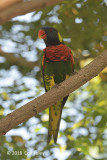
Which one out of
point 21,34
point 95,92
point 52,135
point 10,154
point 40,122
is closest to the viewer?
point 10,154

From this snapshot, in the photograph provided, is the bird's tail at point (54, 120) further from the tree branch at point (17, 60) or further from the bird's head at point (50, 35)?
the tree branch at point (17, 60)

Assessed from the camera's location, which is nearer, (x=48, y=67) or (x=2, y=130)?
(x=2, y=130)

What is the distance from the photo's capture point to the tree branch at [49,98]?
182 centimetres

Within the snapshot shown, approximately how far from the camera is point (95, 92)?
11.5 ft

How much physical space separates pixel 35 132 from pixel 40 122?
Result: 0.16m

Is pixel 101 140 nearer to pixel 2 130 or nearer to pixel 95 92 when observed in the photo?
pixel 95 92

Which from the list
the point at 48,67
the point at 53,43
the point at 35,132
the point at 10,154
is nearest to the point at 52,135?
the point at 35,132

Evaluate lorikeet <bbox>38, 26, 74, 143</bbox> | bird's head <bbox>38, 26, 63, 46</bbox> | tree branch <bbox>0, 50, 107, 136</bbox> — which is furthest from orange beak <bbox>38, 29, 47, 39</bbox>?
tree branch <bbox>0, 50, 107, 136</bbox>

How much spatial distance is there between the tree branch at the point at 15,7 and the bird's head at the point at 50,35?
87 cm

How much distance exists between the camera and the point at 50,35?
9.69 ft

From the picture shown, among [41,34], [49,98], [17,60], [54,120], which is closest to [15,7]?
[49,98]

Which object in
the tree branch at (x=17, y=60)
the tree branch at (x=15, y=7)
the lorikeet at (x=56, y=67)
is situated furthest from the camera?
the tree branch at (x=17, y=60)

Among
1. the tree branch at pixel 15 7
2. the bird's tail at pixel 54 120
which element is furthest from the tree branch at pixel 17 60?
the tree branch at pixel 15 7

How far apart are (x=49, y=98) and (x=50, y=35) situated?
1185mm
